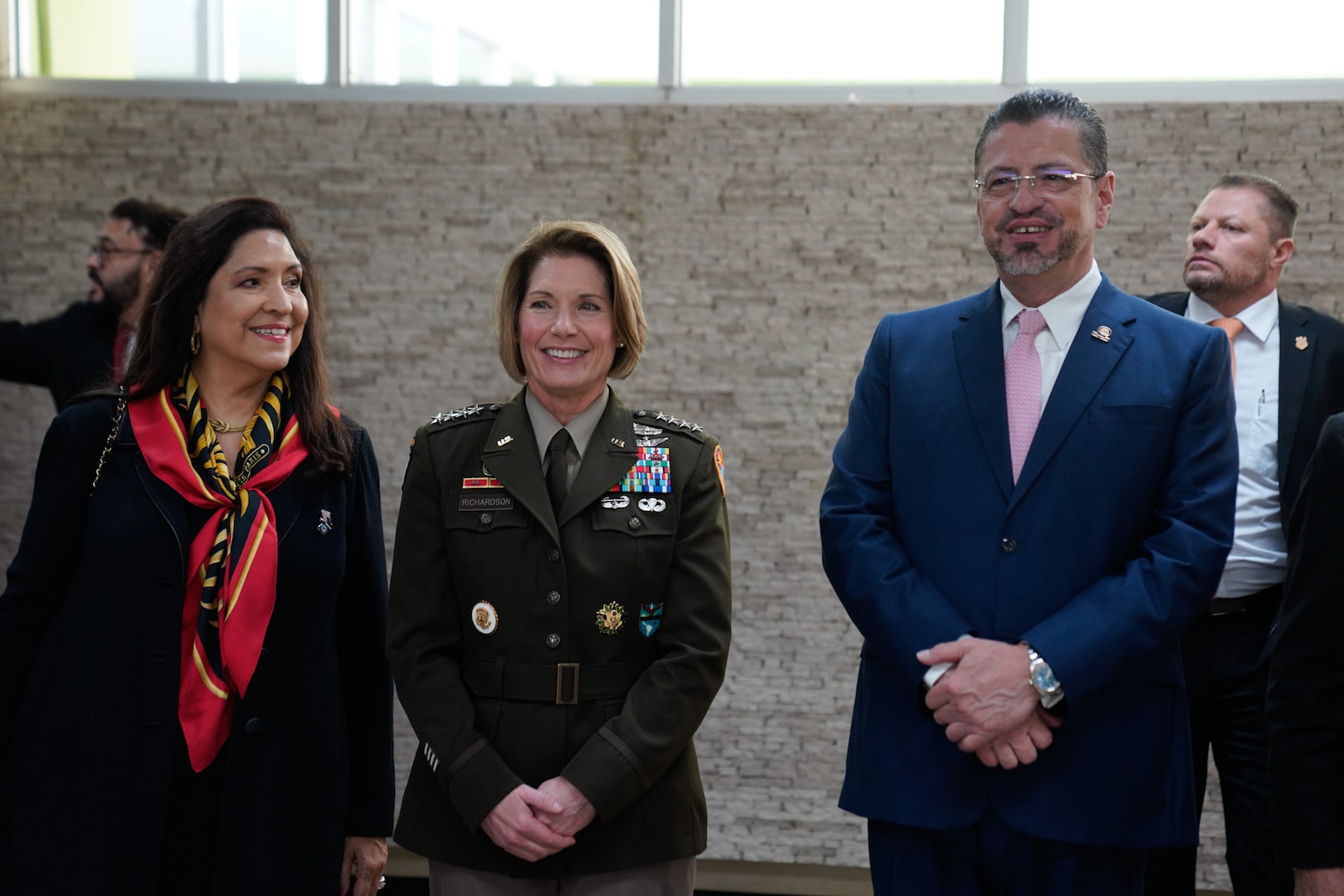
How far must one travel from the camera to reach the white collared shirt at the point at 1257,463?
109 inches

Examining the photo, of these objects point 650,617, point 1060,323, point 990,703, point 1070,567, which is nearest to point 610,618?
point 650,617

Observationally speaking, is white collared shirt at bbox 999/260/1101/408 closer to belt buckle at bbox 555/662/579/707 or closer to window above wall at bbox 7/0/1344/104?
belt buckle at bbox 555/662/579/707

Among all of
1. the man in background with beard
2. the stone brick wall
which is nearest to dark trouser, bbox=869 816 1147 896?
the stone brick wall

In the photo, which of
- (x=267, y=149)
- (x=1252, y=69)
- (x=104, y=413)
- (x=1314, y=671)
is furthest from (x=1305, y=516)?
(x=267, y=149)

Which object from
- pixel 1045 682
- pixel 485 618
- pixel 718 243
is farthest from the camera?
pixel 718 243

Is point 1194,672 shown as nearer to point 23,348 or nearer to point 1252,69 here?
point 1252,69

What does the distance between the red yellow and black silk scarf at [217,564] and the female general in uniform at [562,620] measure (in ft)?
0.77

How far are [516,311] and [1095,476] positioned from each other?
3.58ft

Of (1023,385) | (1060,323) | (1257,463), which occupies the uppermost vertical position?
(1060,323)

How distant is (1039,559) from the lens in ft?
6.25

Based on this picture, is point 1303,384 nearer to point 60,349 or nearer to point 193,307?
point 193,307

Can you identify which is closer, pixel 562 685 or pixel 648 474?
pixel 562 685

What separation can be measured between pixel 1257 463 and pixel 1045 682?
4.43ft

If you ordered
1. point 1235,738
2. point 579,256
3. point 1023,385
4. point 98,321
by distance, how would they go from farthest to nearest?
1. point 98,321
2. point 1235,738
3. point 579,256
4. point 1023,385
